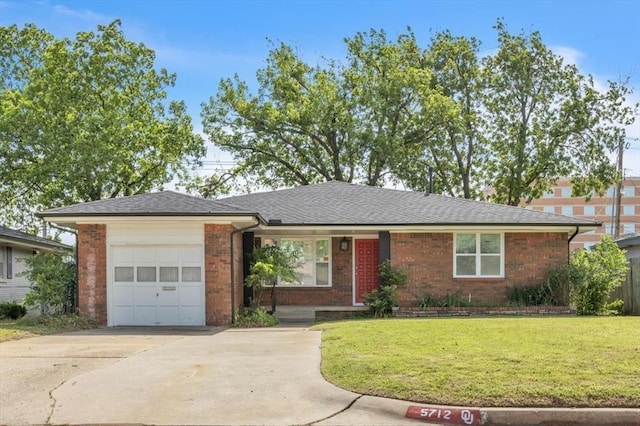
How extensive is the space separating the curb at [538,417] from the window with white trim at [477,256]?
13634mm

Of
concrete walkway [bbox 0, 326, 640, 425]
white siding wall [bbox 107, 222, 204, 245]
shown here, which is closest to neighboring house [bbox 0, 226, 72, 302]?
white siding wall [bbox 107, 222, 204, 245]

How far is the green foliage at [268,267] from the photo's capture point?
1789 cm

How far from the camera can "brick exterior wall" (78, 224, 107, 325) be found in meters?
17.3

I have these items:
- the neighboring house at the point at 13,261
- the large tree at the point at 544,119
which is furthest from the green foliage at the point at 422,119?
the neighboring house at the point at 13,261

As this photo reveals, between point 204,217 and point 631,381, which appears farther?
point 204,217

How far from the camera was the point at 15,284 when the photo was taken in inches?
1051

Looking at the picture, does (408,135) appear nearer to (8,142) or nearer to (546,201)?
(8,142)

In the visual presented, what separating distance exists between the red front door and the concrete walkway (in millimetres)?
9044

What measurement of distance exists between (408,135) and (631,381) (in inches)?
1230

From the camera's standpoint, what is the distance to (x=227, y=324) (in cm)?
1716

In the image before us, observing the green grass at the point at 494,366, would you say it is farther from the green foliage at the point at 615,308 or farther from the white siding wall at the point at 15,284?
the white siding wall at the point at 15,284

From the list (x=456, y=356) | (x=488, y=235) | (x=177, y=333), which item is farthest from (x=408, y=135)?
(x=456, y=356)

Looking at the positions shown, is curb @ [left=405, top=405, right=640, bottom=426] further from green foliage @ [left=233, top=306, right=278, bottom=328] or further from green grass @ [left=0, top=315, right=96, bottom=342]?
green grass @ [left=0, top=315, right=96, bottom=342]

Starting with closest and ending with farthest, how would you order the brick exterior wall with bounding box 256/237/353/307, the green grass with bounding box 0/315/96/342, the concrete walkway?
1. the concrete walkway
2. the green grass with bounding box 0/315/96/342
3. the brick exterior wall with bounding box 256/237/353/307
